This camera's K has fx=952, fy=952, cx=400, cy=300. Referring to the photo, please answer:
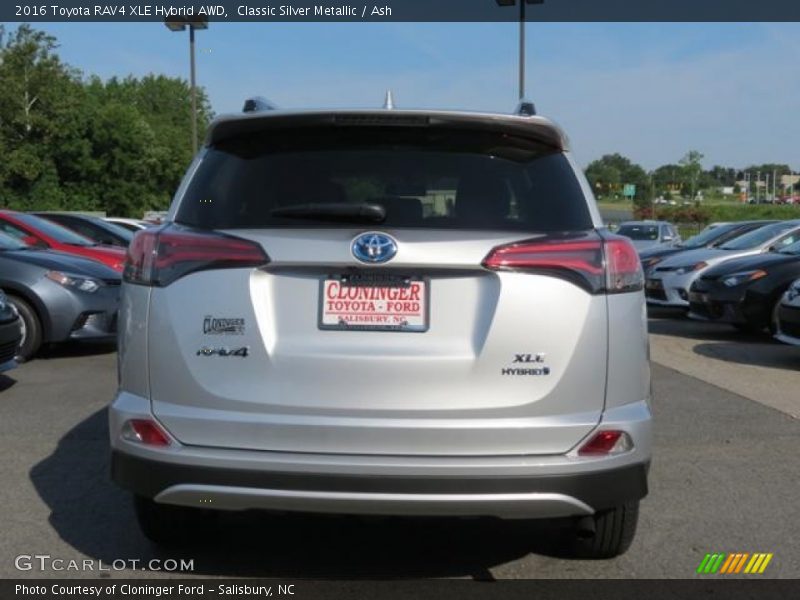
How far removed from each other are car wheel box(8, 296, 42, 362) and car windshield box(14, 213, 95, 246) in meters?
2.81

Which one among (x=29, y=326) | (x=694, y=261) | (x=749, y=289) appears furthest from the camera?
(x=694, y=261)

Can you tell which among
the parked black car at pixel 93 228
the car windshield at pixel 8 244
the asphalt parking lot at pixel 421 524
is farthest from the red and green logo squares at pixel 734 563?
the parked black car at pixel 93 228

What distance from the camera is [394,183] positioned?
348cm

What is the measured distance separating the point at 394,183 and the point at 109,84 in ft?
271

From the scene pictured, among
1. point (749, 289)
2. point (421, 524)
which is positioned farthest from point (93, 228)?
point (421, 524)

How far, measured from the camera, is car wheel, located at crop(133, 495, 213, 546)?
3.80 metres

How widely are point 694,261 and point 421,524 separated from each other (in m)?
10.4

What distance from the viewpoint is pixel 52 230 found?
11914 millimetres

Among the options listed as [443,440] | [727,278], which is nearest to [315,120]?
[443,440]

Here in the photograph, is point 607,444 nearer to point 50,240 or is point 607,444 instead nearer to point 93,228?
point 50,240

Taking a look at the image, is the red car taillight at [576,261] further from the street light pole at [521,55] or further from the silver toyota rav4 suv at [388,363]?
the street light pole at [521,55]

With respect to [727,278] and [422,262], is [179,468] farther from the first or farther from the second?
[727,278]

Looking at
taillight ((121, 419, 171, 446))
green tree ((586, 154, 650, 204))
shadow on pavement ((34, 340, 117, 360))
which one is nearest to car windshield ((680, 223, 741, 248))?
shadow on pavement ((34, 340, 117, 360))
